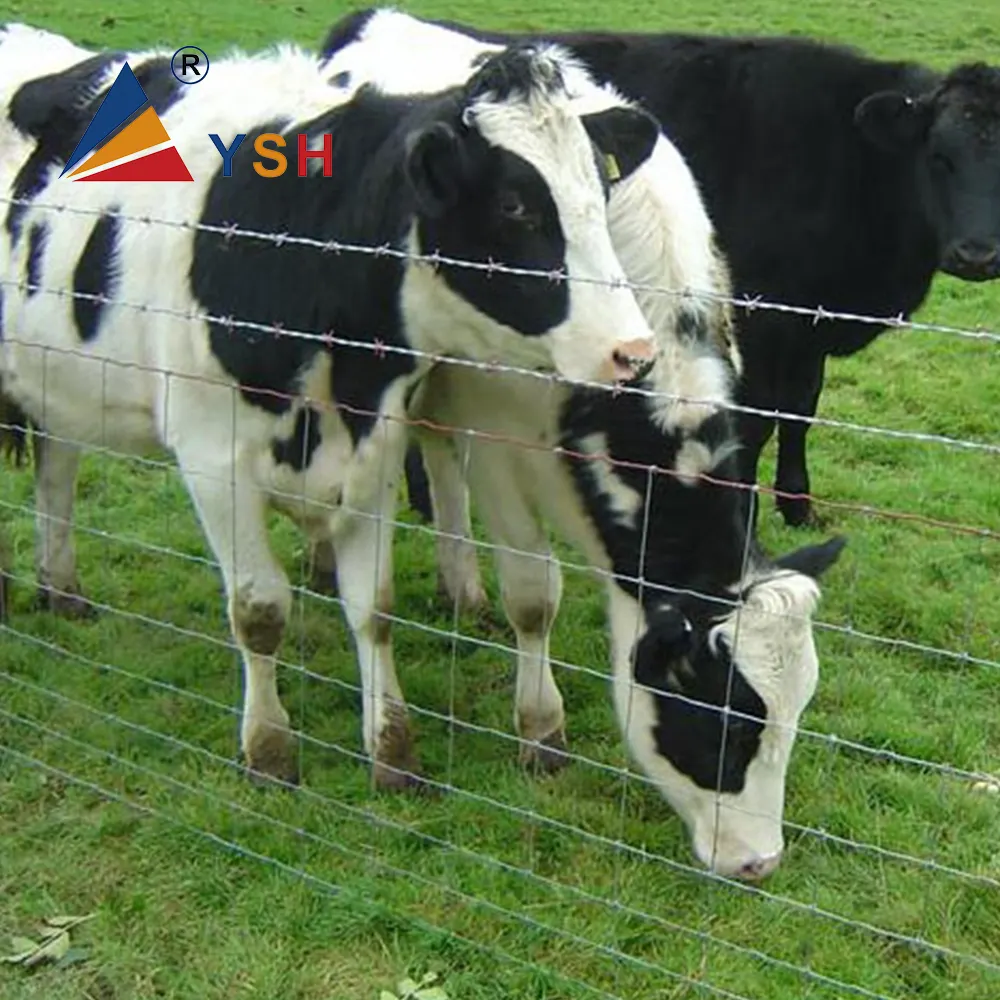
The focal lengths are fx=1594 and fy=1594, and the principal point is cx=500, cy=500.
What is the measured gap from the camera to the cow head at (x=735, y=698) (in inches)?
152

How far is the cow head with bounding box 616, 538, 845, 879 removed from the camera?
152 inches

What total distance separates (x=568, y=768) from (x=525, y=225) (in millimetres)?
1708

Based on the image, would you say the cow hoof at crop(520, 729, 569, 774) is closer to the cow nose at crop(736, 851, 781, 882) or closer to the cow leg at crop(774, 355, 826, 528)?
the cow nose at crop(736, 851, 781, 882)

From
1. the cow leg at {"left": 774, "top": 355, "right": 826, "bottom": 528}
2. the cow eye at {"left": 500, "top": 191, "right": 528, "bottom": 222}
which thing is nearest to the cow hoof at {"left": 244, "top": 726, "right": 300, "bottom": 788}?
the cow eye at {"left": 500, "top": 191, "right": 528, "bottom": 222}

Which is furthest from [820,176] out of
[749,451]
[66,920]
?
[66,920]

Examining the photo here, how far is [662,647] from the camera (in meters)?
3.99

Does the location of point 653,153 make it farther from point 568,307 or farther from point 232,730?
point 232,730

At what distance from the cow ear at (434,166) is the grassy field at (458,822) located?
1.29m

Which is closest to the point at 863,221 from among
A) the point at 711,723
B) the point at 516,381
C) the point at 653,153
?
the point at 653,153

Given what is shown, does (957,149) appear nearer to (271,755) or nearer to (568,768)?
(568,768)

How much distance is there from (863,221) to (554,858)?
3380mm

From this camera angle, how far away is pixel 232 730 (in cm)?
496

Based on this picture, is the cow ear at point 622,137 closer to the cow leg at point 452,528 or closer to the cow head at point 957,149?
the cow leg at point 452,528

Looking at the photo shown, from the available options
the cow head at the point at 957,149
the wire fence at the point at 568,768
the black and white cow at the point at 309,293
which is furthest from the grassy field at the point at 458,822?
the cow head at the point at 957,149
